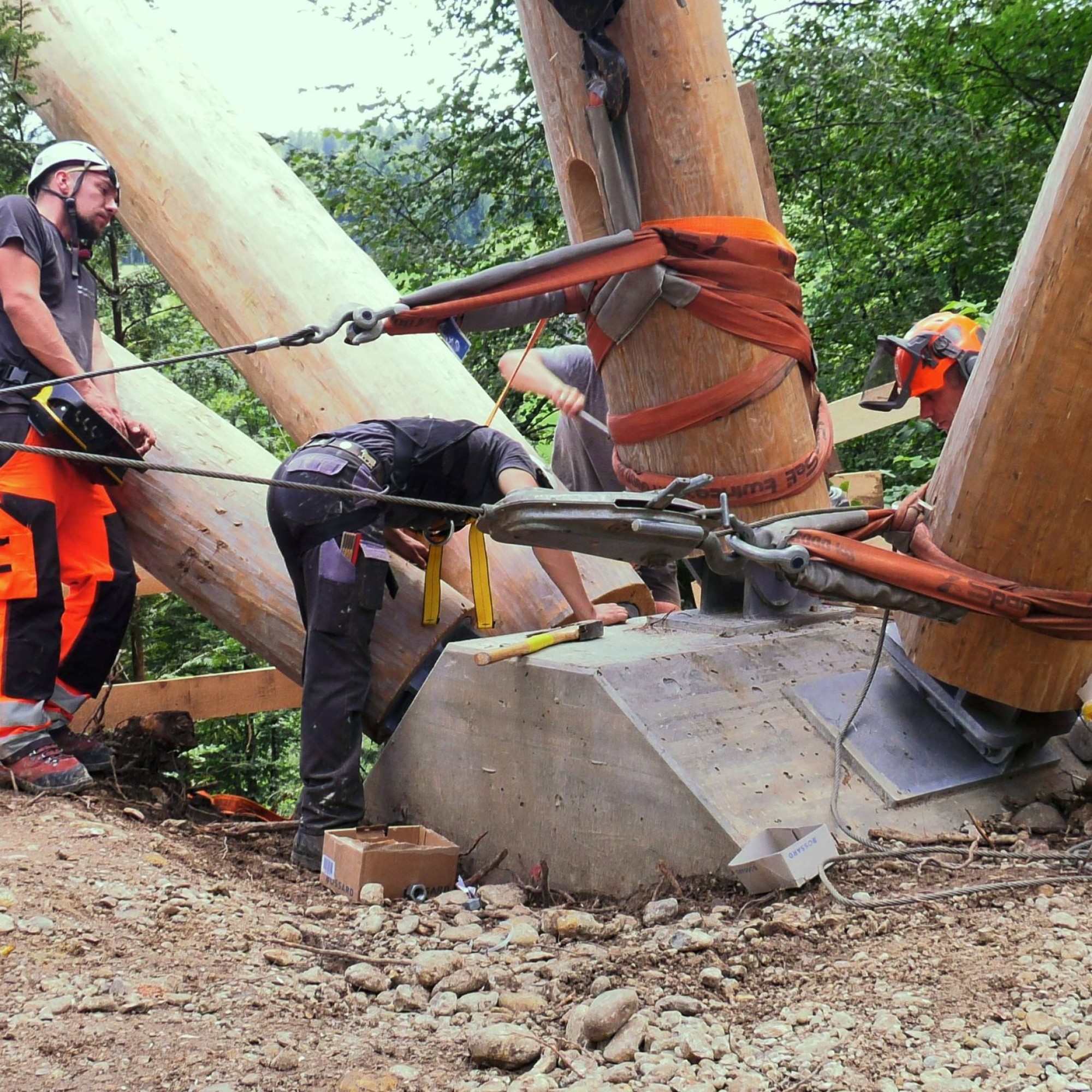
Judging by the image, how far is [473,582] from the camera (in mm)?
4148

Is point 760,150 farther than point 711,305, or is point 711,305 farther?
point 760,150

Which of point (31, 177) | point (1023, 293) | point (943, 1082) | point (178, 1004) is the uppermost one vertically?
point (31, 177)

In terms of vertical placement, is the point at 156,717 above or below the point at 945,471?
below

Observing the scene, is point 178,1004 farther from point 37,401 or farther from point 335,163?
point 335,163

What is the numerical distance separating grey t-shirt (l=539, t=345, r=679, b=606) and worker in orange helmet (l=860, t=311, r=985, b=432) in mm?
1090

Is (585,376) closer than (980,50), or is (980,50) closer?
(585,376)

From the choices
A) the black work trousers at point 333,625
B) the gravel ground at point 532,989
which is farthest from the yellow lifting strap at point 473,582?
the gravel ground at point 532,989

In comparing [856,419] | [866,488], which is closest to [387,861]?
[866,488]

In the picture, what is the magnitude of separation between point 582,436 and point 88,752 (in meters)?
2.22

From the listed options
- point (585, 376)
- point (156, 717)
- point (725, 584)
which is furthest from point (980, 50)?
point (156, 717)

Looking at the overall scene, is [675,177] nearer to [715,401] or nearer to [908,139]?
[715,401]

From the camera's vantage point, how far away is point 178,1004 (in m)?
2.31

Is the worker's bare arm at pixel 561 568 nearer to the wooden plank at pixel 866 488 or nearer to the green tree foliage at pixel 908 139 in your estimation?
the wooden plank at pixel 866 488

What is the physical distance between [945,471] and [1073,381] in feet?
1.42
